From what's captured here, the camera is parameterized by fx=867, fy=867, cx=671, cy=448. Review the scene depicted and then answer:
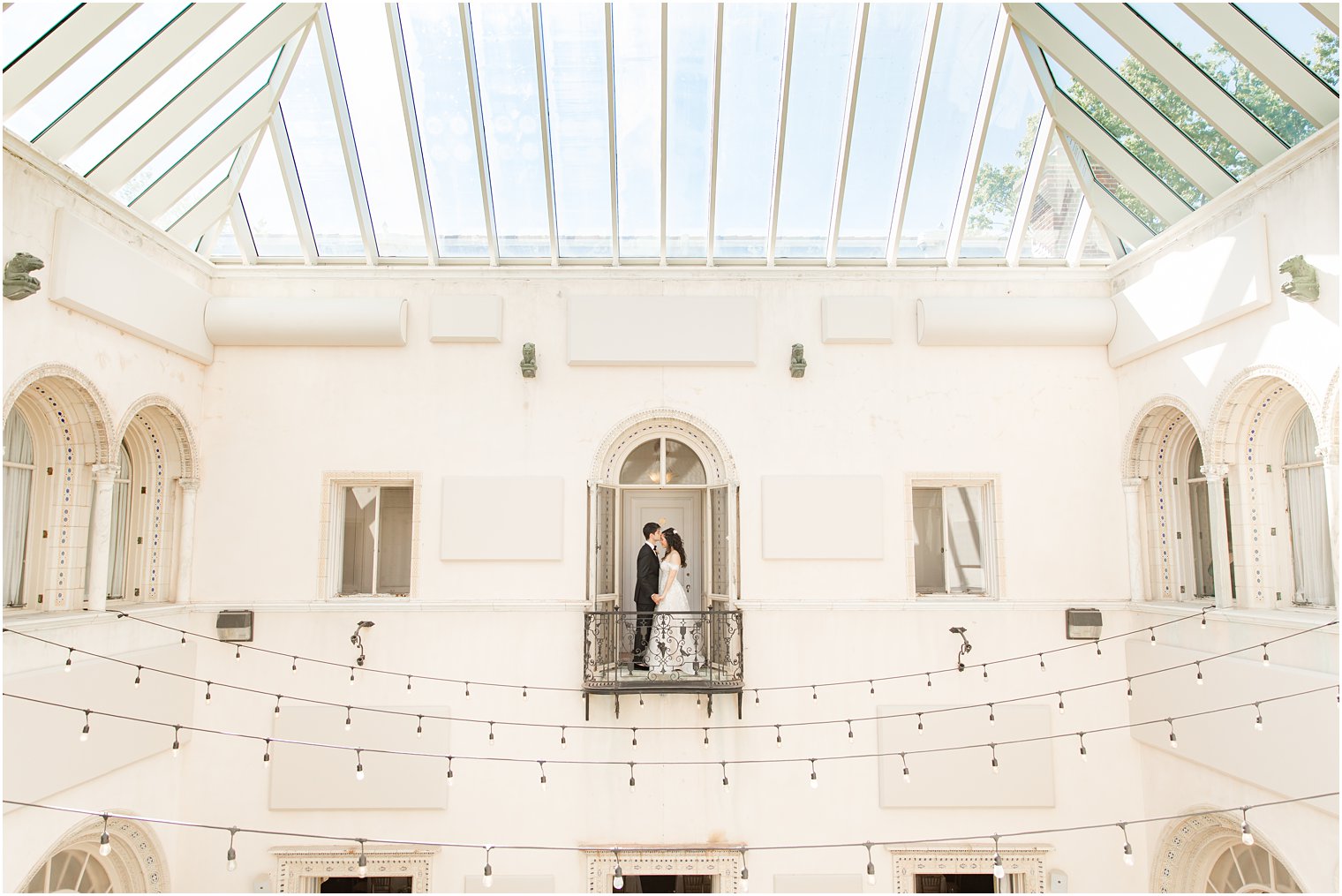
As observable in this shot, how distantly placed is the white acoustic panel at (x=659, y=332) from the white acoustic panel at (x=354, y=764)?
4.18m

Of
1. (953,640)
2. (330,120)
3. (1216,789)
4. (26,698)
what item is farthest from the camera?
(953,640)

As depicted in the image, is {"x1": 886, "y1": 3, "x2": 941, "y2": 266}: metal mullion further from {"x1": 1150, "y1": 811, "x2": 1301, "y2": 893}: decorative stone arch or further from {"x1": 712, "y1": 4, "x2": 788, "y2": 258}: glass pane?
{"x1": 1150, "y1": 811, "x2": 1301, "y2": 893}: decorative stone arch

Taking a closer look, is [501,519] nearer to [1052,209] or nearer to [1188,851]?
[1052,209]

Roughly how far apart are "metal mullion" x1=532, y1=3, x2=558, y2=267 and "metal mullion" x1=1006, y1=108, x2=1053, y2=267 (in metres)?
4.99

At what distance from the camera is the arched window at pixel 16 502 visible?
23.8 ft

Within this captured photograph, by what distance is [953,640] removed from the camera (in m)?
9.22

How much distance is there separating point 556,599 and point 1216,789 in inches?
253

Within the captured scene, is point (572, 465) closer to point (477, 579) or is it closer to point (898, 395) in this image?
point (477, 579)

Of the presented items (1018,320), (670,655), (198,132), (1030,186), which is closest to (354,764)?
(670,655)

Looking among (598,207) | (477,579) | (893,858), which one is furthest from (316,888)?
(598,207)

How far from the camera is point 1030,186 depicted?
30.4 ft

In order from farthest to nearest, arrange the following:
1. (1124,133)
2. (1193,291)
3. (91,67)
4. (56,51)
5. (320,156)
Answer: (320,156)
(1124,133)
(1193,291)
(91,67)
(56,51)

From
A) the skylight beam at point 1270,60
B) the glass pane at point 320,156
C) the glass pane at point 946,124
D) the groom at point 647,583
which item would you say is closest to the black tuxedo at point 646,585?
the groom at point 647,583

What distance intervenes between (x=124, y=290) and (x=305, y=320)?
1.77 m
